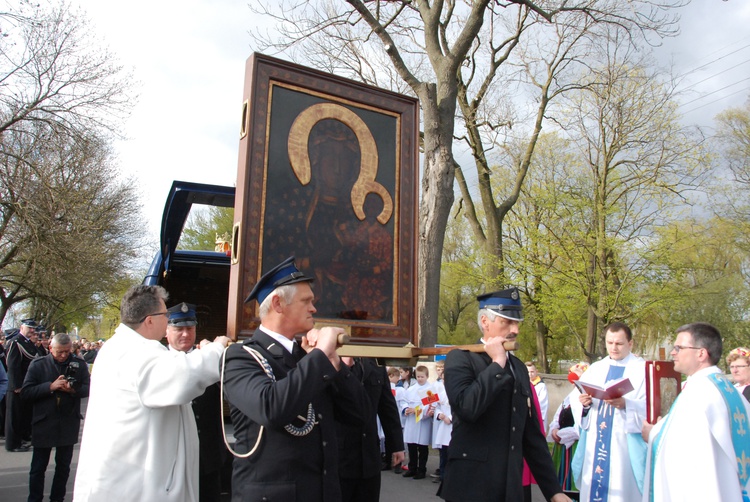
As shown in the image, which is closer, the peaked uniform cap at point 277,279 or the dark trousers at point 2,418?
the peaked uniform cap at point 277,279

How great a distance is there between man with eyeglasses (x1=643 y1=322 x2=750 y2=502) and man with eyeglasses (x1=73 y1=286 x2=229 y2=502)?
271cm

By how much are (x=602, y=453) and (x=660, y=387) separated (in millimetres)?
1389

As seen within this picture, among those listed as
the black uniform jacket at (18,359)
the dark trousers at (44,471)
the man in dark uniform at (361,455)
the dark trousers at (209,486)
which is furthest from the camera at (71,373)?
the man in dark uniform at (361,455)

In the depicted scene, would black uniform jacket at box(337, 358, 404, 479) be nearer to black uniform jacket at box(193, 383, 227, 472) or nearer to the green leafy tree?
black uniform jacket at box(193, 383, 227, 472)

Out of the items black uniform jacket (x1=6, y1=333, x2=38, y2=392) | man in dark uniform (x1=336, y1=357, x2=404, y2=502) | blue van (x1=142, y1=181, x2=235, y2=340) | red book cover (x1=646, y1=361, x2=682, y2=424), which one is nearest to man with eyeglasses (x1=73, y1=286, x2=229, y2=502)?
man in dark uniform (x1=336, y1=357, x2=404, y2=502)

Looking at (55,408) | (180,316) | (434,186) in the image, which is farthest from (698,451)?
(434,186)

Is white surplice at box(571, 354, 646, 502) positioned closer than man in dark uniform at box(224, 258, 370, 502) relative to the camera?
No

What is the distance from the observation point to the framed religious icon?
3.56m

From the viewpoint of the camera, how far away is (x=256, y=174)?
3.57 m

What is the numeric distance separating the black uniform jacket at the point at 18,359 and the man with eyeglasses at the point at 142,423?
9.14m

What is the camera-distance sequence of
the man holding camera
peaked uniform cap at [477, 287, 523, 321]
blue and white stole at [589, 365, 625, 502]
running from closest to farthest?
peaked uniform cap at [477, 287, 523, 321] → blue and white stole at [589, 365, 625, 502] → the man holding camera

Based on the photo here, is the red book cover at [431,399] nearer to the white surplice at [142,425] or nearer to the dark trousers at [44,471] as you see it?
the dark trousers at [44,471]

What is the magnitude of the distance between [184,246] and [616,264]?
25.5 metres

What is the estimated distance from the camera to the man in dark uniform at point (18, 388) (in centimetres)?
1072
